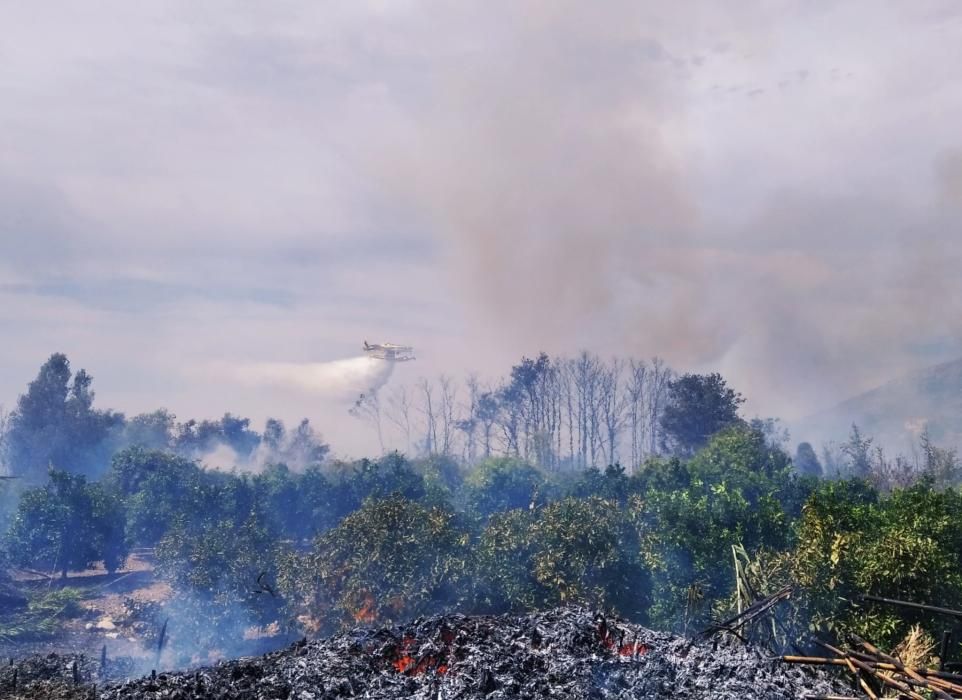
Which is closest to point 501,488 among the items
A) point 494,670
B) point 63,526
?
point 63,526

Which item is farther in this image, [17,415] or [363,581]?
[17,415]

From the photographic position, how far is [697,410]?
8269 centimetres

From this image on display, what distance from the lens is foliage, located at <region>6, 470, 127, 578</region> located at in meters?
51.1

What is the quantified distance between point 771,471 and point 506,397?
47872 mm

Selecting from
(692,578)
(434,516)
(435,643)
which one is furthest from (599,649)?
(434,516)

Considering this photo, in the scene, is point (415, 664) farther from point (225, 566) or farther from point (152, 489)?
point (152, 489)

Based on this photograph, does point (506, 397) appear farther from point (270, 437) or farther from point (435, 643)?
point (435, 643)

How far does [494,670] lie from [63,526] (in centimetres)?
4303

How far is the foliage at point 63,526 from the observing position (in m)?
51.1

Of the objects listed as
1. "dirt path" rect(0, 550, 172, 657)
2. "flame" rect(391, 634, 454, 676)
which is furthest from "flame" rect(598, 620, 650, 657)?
"dirt path" rect(0, 550, 172, 657)

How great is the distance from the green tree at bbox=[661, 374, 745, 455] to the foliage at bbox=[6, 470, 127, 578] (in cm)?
5056

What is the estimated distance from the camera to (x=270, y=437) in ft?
345

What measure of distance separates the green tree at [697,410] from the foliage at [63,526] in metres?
50.6

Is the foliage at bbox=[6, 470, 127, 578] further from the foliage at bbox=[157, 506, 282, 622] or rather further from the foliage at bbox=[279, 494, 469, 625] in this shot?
the foliage at bbox=[279, 494, 469, 625]
